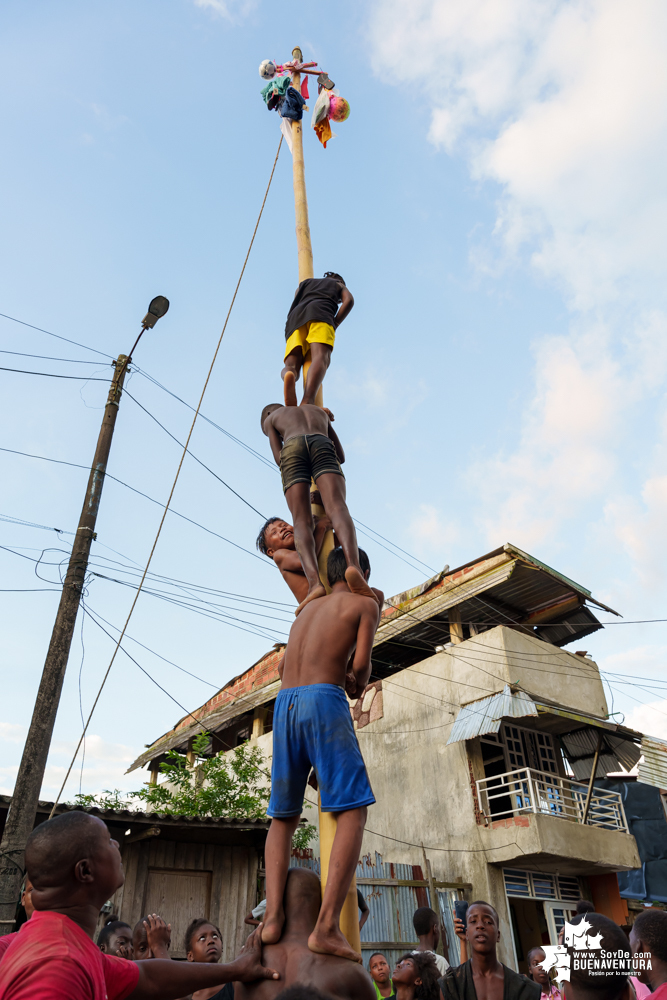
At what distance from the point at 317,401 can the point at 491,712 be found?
1171cm

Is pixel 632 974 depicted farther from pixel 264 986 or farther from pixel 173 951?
pixel 173 951

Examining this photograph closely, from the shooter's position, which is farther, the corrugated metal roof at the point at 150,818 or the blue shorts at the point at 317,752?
the corrugated metal roof at the point at 150,818

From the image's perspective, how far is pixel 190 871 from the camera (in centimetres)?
1140

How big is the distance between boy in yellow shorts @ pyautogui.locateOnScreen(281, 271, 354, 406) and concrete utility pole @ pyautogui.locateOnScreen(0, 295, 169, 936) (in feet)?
16.1

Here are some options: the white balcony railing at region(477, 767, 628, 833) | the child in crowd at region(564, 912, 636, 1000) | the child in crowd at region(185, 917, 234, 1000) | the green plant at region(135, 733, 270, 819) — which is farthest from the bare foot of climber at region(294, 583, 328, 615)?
the white balcony railing at region(477, 767, 628, 833)

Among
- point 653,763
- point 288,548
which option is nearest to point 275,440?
point 288,548

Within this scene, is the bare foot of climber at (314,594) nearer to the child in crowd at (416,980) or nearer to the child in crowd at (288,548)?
the child in crowd at (288,548)

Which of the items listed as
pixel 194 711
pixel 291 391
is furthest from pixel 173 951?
pixel 194 711

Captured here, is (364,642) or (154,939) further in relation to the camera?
(154,939)

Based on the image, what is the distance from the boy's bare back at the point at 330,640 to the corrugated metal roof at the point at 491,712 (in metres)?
12.0

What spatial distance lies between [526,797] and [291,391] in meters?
12.7

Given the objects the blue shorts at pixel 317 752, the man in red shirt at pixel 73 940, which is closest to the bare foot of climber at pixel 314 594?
the blue shorts at pixel 317 752

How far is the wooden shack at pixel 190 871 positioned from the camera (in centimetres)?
1063

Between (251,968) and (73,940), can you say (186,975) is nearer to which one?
(251,968)
